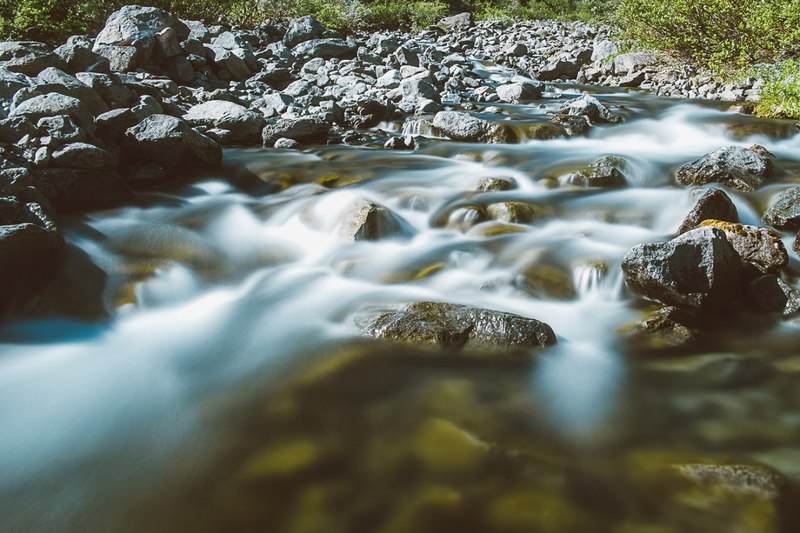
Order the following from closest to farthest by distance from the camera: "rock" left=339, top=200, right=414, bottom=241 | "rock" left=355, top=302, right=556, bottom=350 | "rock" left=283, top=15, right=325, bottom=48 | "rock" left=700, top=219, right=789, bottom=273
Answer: "rock" left=355, top=302, right=556, bottom=350 → "rock" left=700, top=219, right=789, bottom=273 → "rock" left=339, top=200, right=414, bottom=241 → "rock" left=283, top=15, right=325, bottom=48

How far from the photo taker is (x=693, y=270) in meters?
4.11

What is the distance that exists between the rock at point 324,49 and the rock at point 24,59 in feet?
26.1

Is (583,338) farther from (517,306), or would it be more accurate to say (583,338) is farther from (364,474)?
(364,474)

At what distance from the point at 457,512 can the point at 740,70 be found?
38.2ft

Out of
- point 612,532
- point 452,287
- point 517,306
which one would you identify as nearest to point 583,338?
point 517,306

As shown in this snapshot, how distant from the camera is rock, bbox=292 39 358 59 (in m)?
15.7

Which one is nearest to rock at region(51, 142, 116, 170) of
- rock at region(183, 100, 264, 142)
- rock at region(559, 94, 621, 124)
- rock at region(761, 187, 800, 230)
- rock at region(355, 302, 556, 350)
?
rock at region(183, 100, 264, 142)

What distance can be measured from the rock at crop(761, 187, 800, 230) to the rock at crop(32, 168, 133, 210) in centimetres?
704

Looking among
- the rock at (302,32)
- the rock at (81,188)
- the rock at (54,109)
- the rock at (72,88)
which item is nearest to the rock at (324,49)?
the rock at (302,32)

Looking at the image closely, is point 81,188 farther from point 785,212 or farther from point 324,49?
point 324,49

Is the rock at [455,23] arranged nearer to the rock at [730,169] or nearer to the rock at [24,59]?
the rock at [24,59]

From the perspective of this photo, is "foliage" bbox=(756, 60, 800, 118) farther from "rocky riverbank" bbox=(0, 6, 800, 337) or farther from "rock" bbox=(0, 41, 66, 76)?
"rock" bbox=(0, 41, 66, 76)

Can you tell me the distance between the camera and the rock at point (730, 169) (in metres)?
6.33

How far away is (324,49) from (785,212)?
13.2 m
